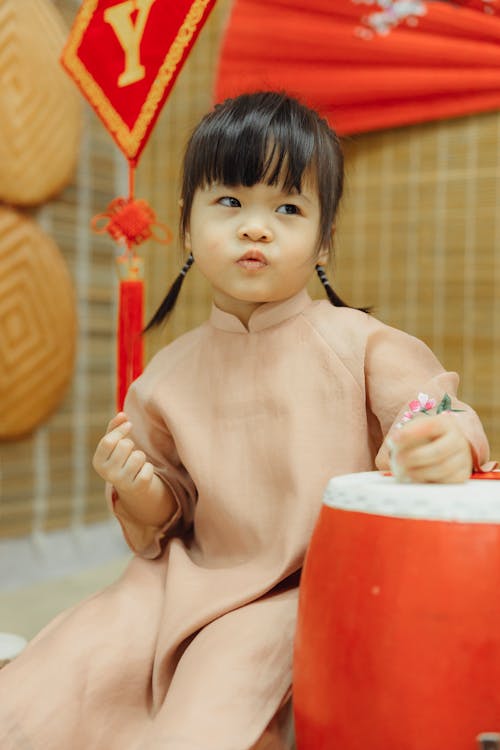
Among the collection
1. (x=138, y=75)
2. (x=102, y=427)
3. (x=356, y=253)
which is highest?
(x=138, y=75)

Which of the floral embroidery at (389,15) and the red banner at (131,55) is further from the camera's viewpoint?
the floral embroidery at (389,15)

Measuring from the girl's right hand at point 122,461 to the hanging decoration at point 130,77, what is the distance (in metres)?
0.17

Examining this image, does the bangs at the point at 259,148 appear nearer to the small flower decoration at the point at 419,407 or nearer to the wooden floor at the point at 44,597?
the small flower decoration at the point at 419,407

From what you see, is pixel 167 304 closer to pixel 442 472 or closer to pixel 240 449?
pixel 240 449

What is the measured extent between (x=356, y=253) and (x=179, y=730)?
1.07 m

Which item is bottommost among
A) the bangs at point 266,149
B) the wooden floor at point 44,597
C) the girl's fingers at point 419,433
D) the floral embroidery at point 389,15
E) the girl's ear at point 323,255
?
the wooden floor at point 44,597

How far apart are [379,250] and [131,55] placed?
63 cm

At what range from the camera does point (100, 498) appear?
6.99ft

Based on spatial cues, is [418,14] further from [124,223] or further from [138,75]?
[124,223]

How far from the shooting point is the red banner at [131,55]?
→ 1.23 metres

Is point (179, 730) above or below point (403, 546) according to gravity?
below

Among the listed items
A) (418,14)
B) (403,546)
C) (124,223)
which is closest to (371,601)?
(403,546)

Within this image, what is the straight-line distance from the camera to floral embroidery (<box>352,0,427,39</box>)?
5.18 feet

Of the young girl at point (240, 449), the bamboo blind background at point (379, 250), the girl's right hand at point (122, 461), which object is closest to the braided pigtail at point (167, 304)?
the young girl at point (240, 449)
